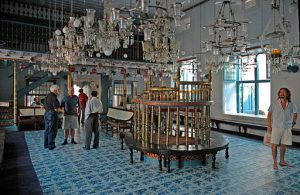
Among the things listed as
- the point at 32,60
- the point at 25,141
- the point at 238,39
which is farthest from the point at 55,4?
the point at 238,39

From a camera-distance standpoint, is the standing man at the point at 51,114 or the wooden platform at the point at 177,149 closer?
the wooden platform at the point at 177,149

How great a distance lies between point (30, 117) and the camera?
958 cm

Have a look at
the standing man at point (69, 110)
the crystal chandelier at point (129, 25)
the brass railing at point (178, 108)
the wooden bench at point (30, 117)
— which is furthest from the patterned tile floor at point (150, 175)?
the wooden bench at point (30, 117)

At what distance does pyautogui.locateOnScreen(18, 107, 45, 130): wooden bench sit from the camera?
9273mm

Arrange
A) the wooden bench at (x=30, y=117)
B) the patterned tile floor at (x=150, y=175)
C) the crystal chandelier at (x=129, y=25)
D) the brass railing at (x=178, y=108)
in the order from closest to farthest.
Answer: the patterned tile floor at (x=150, y=175) < the crystal chandelier at (x=129, y=25) < the brass railing at (x=178, y=108) < the wooden bench at (x=30, y=117)

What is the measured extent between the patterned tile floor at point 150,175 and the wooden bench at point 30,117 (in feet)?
12.5

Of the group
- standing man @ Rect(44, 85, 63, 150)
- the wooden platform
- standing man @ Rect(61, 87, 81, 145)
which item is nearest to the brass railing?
the wooden platform

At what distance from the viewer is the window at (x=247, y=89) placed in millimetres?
9102

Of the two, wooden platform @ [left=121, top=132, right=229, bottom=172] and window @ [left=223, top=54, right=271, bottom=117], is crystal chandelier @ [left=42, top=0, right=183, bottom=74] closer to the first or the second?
wooden platform @ [left=121, top=132, right=229, bottom=172]

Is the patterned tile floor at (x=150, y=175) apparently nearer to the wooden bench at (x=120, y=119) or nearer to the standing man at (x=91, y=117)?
the standing man at (x=91, y=117)

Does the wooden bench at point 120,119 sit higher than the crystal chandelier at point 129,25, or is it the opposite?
the crystal chandelier at point 129,25

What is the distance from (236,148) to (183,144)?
7.54 feet

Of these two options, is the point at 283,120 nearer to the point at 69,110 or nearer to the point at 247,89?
the point at 69,110

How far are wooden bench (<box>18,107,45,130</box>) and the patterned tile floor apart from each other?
381 centimetres
